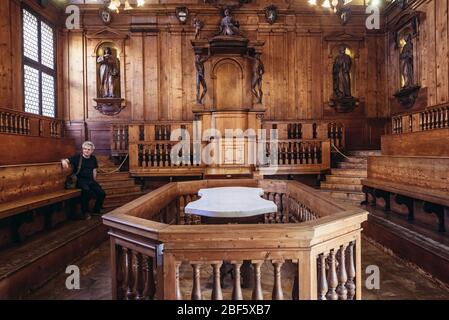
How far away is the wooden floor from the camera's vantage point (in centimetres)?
273

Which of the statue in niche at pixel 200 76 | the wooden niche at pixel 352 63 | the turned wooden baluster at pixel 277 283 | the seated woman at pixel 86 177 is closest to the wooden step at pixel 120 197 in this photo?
the seated woman at pixel 86 177

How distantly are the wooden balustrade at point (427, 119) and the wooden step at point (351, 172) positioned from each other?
1.23 metres

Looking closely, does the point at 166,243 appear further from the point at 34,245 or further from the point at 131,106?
the point at 131,106

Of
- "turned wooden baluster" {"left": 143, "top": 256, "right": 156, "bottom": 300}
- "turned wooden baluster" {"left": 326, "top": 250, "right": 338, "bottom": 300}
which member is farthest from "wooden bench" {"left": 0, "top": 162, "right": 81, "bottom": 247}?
"turned wooden baluster" {"left": 326, "top": 250, "right": 338, "bottom": 300}

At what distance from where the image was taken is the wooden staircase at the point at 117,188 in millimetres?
6254

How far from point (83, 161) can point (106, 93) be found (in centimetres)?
483

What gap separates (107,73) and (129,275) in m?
8.93

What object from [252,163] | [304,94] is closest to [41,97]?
[252,163]

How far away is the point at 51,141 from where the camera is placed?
6059 mm

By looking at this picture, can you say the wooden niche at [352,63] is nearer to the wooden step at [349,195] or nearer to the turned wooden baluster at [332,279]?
the wooden step at [349,195]

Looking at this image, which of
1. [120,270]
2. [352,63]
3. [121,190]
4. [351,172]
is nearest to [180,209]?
[120,270]

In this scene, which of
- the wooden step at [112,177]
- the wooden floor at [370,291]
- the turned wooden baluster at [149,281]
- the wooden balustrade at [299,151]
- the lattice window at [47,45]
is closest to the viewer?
the turned wooden baluster at [149,281]

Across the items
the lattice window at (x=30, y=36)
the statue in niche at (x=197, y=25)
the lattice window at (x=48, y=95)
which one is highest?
the statue in niche at (x=197, y=25)
